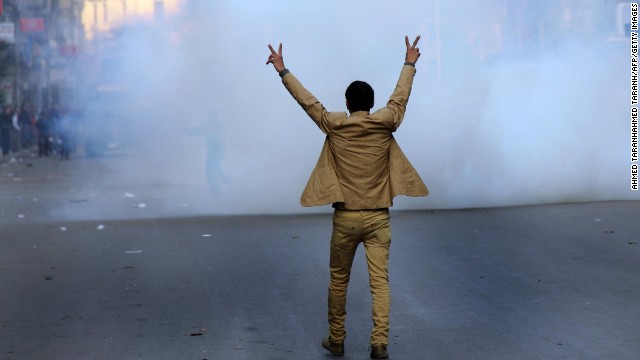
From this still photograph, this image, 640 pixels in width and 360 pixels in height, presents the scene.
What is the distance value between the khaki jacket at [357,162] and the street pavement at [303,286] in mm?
859

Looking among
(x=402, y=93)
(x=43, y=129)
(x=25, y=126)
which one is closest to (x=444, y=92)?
(x=402, y=93)

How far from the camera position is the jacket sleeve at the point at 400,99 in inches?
247

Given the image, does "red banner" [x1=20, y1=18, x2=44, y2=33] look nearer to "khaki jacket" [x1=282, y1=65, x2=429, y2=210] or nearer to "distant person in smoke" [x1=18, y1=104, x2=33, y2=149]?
"distant person in smoke" [x1=18, y1=104, x2=33, y2=149]

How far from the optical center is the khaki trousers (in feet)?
20.5

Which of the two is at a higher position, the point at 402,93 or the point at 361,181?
the point at 402,93

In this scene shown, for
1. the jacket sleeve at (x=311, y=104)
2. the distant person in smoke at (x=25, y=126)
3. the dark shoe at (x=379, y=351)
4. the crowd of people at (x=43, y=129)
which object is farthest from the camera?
the distant person in smoke at (x=25, y=126)

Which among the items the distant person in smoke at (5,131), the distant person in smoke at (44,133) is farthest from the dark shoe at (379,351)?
the distant person in smoke at (5,131)

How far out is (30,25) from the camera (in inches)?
1396

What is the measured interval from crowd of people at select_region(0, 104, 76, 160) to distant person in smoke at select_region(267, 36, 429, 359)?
95.0ft

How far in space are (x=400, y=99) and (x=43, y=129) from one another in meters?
32.4

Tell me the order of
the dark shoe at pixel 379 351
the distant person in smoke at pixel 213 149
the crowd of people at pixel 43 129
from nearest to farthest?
1. the dark shoe at pixel 379 351
2. the distant person in smoke at pixel 213 149
3. the crowd of people at pixel 43 129

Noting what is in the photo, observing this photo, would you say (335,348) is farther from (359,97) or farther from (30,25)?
(30,25)

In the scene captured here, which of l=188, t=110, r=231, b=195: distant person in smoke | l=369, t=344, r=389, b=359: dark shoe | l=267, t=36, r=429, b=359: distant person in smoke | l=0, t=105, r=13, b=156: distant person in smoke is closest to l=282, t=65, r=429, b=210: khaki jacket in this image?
l=267, t=36, r=429, b=359: distant person in smoke

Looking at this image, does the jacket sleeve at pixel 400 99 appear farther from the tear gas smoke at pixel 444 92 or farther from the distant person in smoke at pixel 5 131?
the distant person in smoke at pixel 5 131
